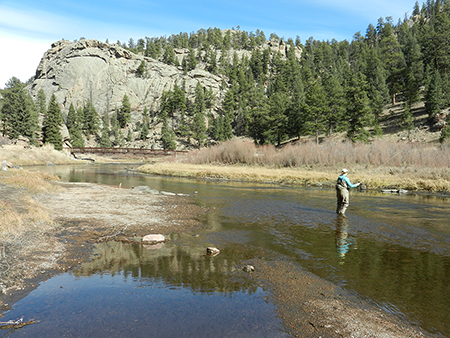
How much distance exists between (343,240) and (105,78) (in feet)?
530

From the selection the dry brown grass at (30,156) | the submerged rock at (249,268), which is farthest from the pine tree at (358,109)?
the dry brown grass at (30,156)

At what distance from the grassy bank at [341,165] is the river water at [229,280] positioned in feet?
62.9

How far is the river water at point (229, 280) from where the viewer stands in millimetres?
6215

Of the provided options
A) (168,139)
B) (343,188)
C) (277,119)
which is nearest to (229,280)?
(343,188)

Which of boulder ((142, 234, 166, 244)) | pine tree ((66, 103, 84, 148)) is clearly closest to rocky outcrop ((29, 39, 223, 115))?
pine tree ((66, 103, 84, 148))

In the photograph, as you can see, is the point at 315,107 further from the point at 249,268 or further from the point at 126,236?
the point at 249,268

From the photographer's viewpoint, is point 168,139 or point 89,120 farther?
point 89,120

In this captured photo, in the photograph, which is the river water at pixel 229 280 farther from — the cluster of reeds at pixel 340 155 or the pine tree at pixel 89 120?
the pine tree at pixel 89 120

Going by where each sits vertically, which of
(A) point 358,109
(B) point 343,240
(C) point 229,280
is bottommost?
(C) point 229,280

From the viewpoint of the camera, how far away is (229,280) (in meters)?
8.54

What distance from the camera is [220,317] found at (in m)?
6.55

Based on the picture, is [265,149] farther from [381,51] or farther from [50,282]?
[381,51]

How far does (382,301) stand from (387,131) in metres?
79.9

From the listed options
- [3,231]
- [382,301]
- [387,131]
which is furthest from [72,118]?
[382,301]
